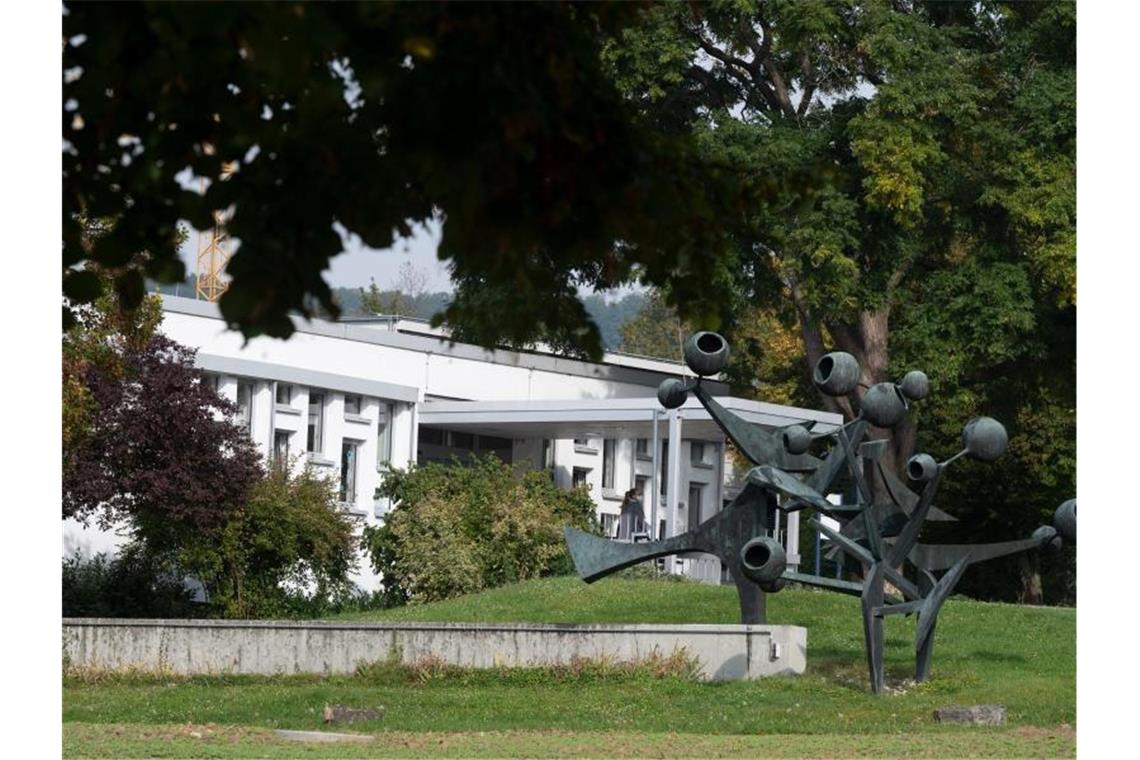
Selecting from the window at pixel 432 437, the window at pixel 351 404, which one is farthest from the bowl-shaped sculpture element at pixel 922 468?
the window at pixel 432 437

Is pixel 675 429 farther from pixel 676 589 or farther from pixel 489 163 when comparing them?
pixel 489 163

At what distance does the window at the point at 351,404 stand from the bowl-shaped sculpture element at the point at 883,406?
19.9 m

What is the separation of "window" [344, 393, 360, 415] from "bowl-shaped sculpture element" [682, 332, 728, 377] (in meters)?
18.6

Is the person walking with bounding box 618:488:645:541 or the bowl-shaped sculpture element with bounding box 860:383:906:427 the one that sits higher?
the bowl-shaped sculpture element with bounding box 860:383:906:427

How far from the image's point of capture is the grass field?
13.7m

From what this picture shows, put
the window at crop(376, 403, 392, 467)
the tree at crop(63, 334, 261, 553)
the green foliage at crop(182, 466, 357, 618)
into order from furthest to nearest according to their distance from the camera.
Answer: the window at crop(376, 403, 392, 467), the green foliage at crop(182, 466, 357, 618), the tree at crop(63, 334, 261, 553)

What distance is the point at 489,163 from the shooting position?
5.09m

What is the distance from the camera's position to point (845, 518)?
1981 cm

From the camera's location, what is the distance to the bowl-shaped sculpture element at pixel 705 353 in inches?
747

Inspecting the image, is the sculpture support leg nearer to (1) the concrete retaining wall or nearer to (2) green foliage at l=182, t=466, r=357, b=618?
(1) the concrete retaining wall

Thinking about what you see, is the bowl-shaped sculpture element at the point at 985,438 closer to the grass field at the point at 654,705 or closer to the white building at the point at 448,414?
the grass field at the point at 654,705

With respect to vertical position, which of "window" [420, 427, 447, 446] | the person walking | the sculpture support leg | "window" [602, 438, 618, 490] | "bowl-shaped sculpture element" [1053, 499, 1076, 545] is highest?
"window" [420, 427, 447, 446]

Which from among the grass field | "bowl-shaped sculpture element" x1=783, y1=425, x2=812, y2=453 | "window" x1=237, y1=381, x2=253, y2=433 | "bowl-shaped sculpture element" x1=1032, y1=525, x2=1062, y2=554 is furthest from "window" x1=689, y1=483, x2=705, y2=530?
"bowl-shaped sculpture element" x1=783, y1=425, x2=812, y2=453

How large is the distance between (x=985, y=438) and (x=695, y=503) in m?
24.7
